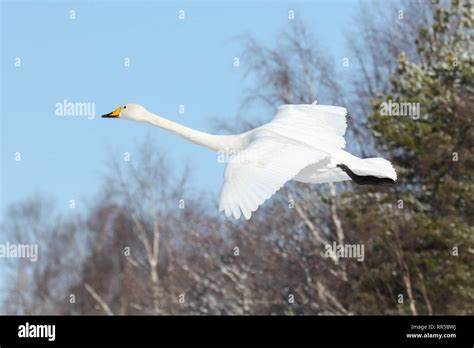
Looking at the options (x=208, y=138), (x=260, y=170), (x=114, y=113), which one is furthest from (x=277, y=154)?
(x=114, y=113)

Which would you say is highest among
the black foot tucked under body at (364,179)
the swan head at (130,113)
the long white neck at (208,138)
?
the swan head at (130,113)

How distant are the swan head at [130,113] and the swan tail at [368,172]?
8.17ft

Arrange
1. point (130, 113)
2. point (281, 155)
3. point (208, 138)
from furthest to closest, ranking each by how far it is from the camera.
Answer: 1. point (130, 113)
2. point (208, 138)
3. point (281, 155)

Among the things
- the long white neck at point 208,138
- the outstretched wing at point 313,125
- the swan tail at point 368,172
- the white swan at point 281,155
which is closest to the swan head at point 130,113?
the white swan at point 281,155

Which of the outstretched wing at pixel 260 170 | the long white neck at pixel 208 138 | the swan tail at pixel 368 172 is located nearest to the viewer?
the outstretched wing at pixel 260 170

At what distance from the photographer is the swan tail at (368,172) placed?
41.7ft

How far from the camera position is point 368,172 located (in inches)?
501

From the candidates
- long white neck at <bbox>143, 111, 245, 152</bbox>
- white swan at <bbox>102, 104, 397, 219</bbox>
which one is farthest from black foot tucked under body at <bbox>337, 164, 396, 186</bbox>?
long white neck at <bbox>143, 111, 245, 152</bbox>

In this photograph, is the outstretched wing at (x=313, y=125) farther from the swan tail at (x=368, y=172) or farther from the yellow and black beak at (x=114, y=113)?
the yellow and black beak at (x=114, y=113)

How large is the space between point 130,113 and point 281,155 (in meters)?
2.86

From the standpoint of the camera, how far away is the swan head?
14203mm

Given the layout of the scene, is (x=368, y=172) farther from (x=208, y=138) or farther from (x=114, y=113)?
(x=114, y=113)

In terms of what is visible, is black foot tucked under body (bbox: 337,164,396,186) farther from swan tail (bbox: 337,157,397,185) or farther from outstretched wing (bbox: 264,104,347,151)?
outstretched wing (bbox: 264,104,347,151)

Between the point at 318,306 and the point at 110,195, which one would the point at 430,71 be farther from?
the point at 110,195
